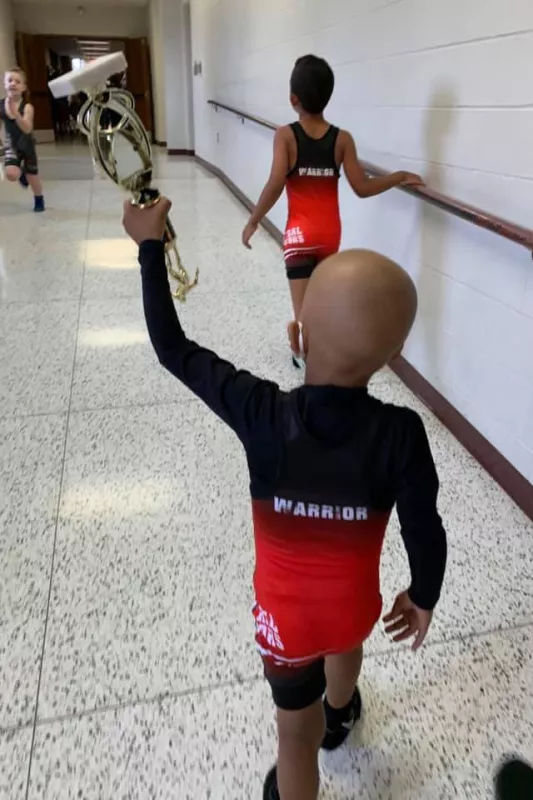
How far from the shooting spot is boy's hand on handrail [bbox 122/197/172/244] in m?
0.88

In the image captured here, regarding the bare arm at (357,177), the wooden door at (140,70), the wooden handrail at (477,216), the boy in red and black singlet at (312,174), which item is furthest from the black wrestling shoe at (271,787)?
the wooden door at (140,70)

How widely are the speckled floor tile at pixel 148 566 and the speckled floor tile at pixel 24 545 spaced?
4 cm

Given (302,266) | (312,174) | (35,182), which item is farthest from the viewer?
(35,182)

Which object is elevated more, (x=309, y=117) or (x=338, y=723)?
(x=309, y=117)

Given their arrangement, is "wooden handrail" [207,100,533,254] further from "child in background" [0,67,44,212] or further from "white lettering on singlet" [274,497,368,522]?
"child in background" [0,67,44,212]

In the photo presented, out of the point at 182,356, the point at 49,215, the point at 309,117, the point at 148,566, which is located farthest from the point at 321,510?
the point at 49,215

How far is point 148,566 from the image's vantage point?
5.67 ft

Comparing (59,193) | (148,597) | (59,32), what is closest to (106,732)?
(148,597)

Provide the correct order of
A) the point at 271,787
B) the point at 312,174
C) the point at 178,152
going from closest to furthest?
the point at 271,787, the point at 312,174, the point at 178,152

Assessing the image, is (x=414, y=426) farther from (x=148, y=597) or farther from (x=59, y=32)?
(x=59, y=32)

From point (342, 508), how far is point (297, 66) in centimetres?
206

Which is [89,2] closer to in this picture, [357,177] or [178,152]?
[178,152]

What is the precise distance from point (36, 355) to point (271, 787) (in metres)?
2.38

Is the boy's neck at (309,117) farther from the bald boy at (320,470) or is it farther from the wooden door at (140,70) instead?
the wooden door at (140,70)
